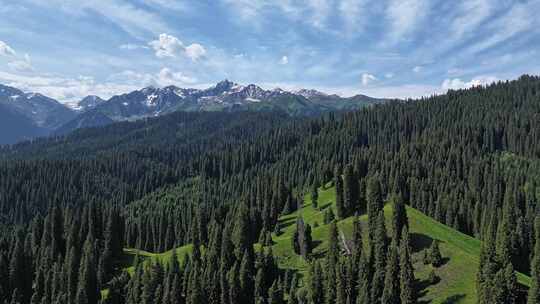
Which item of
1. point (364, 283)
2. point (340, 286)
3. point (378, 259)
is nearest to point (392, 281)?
point (364, 283)

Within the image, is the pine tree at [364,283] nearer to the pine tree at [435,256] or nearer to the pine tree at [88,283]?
the pine tree at [435,256]

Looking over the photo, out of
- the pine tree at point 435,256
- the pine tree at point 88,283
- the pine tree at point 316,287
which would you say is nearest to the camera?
the pine tree at point 435,256

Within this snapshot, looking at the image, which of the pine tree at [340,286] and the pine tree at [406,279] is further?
the pine tree at [340,286]

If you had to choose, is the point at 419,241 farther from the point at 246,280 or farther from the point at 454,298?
the point at 246,280

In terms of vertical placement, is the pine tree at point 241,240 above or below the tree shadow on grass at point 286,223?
above

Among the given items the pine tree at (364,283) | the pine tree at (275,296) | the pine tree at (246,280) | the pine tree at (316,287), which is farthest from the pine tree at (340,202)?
the pine tree at (275,296)

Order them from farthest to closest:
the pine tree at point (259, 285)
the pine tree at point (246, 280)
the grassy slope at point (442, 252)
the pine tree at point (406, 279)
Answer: the pine tree at point (246, 280)
the pine tree at point (259, 285)
the grassy slope at point (442, 252)
the pine tree at point (406, 279)

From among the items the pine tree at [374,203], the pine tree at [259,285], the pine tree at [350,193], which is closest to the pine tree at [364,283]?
the pine tree at [374,203]

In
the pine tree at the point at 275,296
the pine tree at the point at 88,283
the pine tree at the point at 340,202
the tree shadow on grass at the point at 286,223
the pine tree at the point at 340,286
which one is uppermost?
the pine tree at the point at 340,202

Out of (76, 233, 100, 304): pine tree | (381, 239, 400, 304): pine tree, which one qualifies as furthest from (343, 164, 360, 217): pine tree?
(76, 233, 100, 304): pine tree

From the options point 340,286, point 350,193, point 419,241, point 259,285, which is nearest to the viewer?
point 340,286

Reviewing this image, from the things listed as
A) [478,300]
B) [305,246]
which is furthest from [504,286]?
[305,246]
